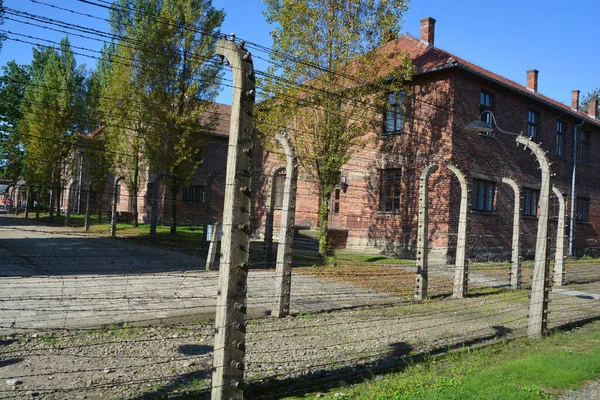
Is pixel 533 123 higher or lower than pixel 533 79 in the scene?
lower

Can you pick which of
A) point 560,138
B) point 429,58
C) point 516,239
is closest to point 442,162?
point 429,58

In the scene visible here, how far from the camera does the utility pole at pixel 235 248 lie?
4219mm

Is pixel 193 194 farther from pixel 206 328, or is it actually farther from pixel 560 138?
pixel 206 328

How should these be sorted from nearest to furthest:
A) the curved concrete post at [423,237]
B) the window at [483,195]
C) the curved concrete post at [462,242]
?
the curved concrete post at [423,237], the curved concrete post at [462,242], the window at [483,195]

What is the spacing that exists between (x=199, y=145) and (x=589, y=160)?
20.5 m

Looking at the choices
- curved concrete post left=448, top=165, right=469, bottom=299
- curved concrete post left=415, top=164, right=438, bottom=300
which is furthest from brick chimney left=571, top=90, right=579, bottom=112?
curved concrete post left=415, top=164, right=438, bottom=300

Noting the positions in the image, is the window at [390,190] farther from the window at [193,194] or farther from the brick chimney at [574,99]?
the brick chimney at [574,99]

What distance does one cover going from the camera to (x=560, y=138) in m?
25.5

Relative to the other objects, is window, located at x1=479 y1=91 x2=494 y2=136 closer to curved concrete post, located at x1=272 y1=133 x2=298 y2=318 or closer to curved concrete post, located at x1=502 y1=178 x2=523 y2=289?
curved concrete post, located at x1=502 y1=178 x2=523 y2=289

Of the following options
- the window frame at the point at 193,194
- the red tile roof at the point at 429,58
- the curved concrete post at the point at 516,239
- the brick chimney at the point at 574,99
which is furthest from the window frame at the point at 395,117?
the brick chimney at the point at 574,99

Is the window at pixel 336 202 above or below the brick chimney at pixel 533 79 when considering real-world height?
below

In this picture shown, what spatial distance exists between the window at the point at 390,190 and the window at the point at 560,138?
9629mm

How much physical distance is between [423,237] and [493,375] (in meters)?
4.84

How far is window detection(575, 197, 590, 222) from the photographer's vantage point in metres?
26.8
